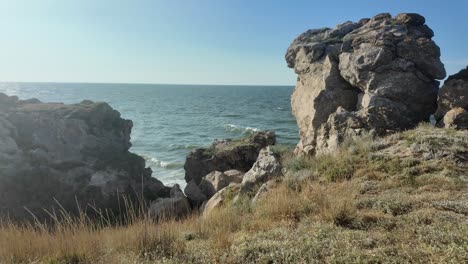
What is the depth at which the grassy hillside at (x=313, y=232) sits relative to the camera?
489cm

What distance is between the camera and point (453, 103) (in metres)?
→ 11.7

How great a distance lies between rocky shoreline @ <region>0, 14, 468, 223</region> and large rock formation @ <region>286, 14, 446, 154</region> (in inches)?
1.5

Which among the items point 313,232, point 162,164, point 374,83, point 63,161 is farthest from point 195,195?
point 162,164

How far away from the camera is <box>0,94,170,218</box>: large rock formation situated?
15.5m

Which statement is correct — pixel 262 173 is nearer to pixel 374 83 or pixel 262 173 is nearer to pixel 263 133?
pixel 374 83

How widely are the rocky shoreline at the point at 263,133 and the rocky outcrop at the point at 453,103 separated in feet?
0.11

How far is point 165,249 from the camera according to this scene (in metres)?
5.56

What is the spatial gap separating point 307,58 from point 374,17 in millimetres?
3385

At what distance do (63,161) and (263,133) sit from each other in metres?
11.9

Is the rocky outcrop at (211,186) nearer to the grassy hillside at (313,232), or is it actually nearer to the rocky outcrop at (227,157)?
the rocky outcrop at (227,157)

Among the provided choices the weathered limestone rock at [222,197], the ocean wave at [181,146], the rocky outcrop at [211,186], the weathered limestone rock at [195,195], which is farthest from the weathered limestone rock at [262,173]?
the ocean wave at [181,146]

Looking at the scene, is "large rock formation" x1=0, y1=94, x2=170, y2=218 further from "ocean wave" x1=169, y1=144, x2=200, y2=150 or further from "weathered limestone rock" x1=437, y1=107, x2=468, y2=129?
"ocean wave" x1=169, y1=144, x2=200, y2=150

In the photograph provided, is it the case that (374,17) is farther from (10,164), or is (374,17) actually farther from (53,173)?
(10,164)

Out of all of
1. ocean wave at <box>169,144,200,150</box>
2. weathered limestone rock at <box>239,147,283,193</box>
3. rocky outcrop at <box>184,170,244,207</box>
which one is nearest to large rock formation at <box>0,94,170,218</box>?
rocky outcrop at <box>184,170,244,207</box>
